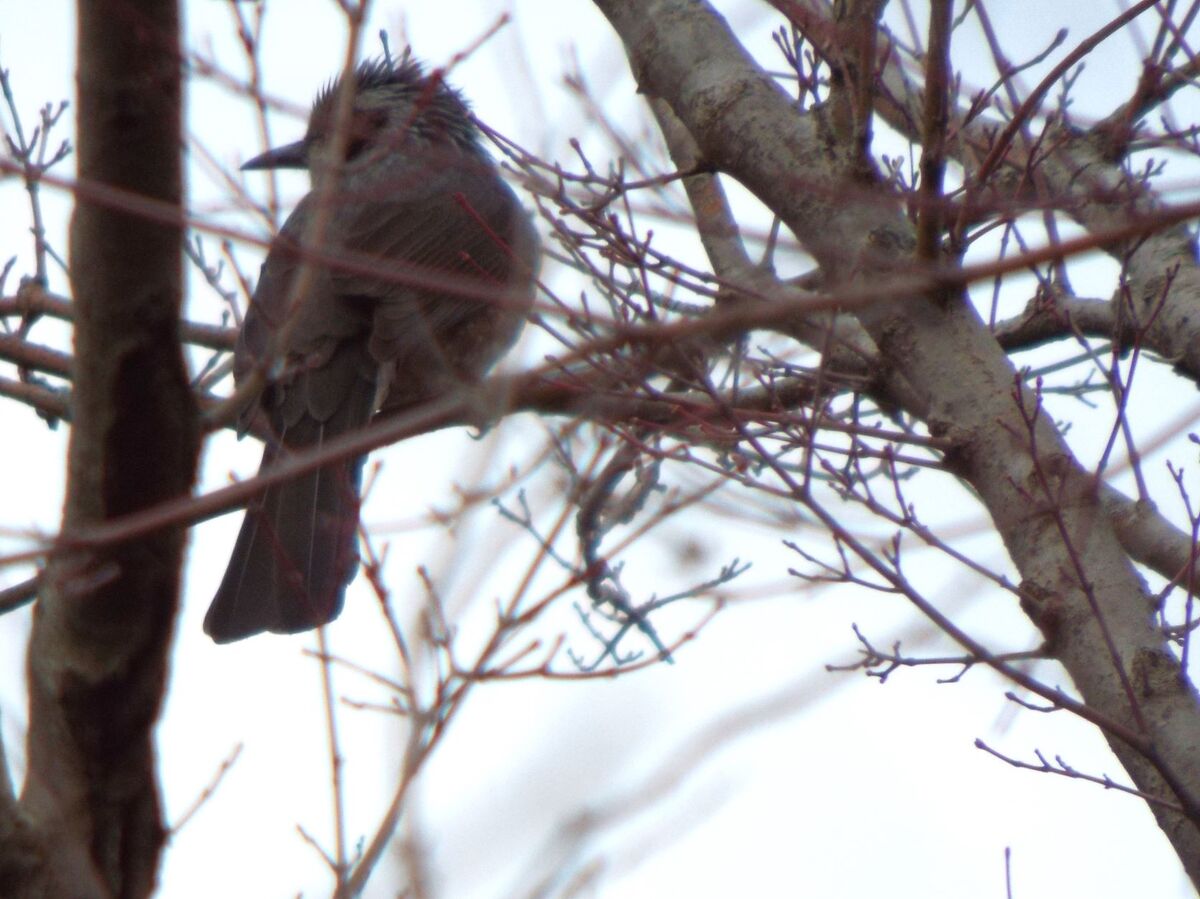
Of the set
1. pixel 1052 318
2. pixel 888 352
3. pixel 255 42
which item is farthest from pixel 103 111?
pixel 1052 318

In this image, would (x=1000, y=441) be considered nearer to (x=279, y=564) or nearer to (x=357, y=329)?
(x=279, y=564)

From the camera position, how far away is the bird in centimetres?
442

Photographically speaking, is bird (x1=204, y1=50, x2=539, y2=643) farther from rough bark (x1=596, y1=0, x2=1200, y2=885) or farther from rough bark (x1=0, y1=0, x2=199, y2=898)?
rough bark (x1=0, y1=0, x2=199, y2=898)

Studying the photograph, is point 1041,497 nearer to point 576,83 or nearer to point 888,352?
point 888,352

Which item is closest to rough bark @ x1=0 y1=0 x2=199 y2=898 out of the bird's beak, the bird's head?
the bird's head

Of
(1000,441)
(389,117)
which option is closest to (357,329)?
(389,117)

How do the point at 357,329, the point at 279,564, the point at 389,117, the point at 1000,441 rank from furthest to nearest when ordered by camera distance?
the point at 389,117 → the point at 357,329 → the point at 279,564 → the point at 1000,441

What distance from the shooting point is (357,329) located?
5.45 metres

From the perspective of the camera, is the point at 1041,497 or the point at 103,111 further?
the point at 1041,497

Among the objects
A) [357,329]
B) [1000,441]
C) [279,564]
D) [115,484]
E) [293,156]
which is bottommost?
[115,484]

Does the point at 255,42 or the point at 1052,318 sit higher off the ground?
the point at 1052,318

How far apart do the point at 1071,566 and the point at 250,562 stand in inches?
101

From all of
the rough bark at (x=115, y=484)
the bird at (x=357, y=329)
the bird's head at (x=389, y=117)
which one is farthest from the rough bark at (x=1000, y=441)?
the bird's head at (x=389, y=117)

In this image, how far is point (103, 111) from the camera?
199 centimetres
